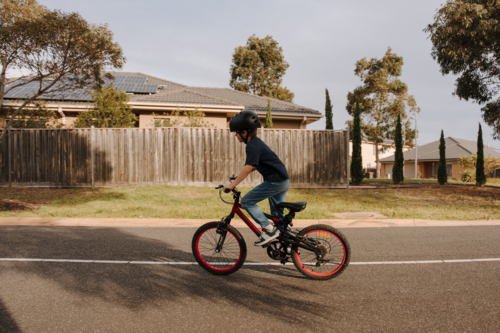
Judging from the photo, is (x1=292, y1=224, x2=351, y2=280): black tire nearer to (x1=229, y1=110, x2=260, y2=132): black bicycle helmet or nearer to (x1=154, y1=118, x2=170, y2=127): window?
(x1=229, y1=110, x2=260, y2=132): black bicycle helmet

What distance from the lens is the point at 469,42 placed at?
12141 millimetres

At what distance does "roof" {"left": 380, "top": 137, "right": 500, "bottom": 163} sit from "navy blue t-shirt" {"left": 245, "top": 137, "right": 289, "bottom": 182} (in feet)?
144

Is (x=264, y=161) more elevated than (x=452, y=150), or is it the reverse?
(x=452, y=150)

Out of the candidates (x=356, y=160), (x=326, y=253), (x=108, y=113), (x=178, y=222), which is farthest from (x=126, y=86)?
(x=326, y=253)

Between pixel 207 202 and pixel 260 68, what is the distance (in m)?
32.1

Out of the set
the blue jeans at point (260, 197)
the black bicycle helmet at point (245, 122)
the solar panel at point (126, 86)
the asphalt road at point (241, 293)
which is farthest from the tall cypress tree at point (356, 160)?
the solar panel at point (126, 86)

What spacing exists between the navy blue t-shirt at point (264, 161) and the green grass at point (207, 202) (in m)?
4.15

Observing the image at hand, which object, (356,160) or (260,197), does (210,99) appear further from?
(260,197)

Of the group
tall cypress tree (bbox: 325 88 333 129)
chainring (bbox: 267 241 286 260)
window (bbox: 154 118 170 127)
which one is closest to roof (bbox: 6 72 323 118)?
tall cypress tree (bbox: 325 88 333 129)

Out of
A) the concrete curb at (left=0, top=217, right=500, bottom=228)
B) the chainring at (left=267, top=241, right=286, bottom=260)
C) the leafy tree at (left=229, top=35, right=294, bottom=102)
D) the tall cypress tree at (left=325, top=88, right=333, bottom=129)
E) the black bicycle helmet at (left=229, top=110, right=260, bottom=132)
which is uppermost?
the leafy tree at (left=229, top=35, right=294, bottom=102)

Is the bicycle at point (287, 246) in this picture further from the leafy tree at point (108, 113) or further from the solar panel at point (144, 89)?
the solar panel at point (144, 89)

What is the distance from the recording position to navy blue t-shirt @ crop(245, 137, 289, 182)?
4094 millimetres

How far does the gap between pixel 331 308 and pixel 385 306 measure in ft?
1.84

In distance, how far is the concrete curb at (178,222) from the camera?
7.70 m
